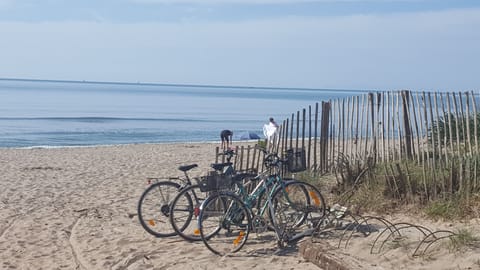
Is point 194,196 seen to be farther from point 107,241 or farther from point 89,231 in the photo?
point 89,231

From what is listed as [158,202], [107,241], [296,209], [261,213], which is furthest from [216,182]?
[107,241]

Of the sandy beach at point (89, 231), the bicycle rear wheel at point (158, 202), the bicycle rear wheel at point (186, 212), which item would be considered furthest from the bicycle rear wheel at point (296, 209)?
the bicycle rear wheel at point (158, 202)

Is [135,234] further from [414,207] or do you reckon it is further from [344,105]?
[344,105]

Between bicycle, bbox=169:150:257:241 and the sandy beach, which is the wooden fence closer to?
bicycle, bbox=169:150:257:241

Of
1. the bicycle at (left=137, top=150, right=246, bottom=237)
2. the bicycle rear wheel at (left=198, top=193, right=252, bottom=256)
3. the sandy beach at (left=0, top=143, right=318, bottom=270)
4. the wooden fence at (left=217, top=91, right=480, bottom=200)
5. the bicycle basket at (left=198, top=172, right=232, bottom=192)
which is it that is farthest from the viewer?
the wooden fence at (left=217, top=91, right=480, bottom=200)

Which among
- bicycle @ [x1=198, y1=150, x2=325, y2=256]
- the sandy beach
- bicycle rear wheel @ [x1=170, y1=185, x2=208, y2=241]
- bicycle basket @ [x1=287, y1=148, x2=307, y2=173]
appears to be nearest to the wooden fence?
bicycle basket @ [x1=287, y1=148, x2=307, y2=173]

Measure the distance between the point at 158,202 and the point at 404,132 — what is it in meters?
3.77

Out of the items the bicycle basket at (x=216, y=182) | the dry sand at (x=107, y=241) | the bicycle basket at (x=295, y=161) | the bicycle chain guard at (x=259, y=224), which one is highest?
the bicycle basket at (x=295, y=161)

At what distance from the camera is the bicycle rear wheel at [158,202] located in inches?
312

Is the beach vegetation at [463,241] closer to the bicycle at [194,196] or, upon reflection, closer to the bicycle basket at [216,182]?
the bicycle at [194,196]

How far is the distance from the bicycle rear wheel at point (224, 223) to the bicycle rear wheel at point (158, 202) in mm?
571

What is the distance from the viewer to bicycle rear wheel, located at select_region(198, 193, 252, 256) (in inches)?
278

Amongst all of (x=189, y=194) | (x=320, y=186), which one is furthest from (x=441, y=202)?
(x=189, y=194)

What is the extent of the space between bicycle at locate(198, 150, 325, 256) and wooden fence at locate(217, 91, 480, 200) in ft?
4.30
